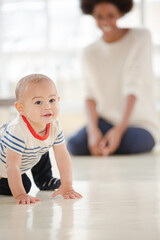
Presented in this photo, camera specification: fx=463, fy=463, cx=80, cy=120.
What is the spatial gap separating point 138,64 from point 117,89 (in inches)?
8.9

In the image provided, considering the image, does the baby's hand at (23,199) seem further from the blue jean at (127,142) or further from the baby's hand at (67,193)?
the blue jean at (127,142)

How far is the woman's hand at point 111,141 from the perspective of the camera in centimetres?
277

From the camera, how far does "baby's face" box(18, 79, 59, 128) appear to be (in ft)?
4.48

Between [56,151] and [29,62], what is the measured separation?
10.3ft

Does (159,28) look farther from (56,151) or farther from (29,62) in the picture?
(56,151)

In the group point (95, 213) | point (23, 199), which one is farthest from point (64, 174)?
point (95, 213)

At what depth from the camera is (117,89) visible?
2971 mm

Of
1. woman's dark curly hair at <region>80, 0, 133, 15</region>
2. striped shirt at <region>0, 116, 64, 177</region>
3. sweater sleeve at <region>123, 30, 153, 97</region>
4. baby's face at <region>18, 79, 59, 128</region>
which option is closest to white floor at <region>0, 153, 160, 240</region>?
striped shirt at <region>0, 116, 64, 177</region>

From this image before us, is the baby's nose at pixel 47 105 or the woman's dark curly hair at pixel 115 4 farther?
the woman's dark curly hair at pixel 115 4

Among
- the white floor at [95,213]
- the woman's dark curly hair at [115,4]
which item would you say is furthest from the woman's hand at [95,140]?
the white floor at [95,213]

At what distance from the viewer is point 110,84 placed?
2988mm

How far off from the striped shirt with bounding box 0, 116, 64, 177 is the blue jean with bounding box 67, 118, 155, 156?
1.42 meters

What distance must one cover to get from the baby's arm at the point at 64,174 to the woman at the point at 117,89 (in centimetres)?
131

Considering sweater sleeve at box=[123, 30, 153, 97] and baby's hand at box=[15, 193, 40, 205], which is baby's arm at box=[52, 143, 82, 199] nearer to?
baby's hand at box=[15, 193, 40, 205]
